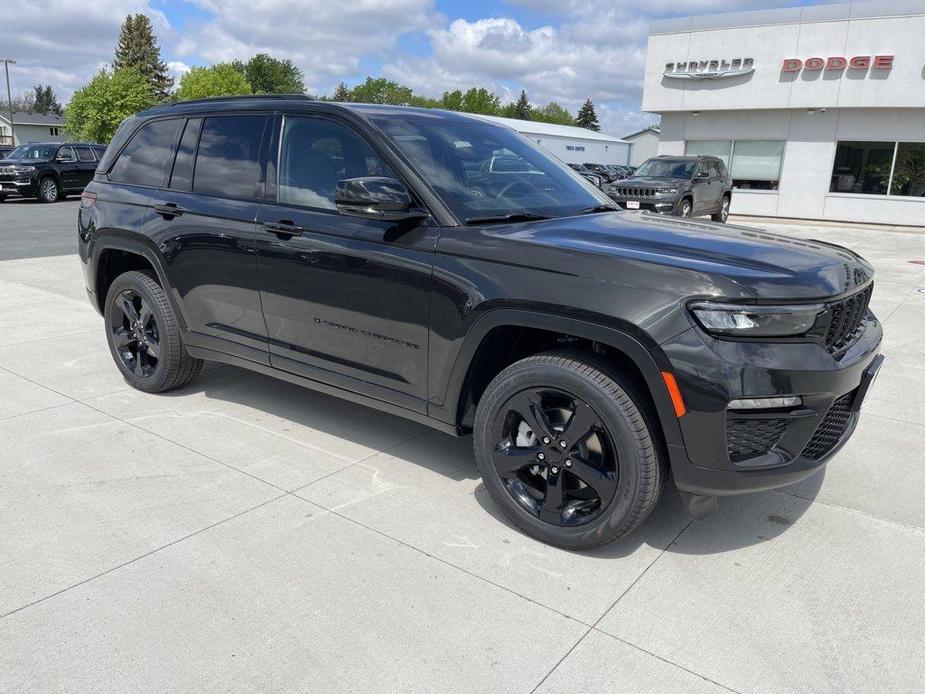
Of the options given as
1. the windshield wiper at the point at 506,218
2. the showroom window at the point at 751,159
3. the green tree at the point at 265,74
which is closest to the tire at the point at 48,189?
the showroom window at the point at 751,159

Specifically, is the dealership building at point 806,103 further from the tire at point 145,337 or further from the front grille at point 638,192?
the tire at point 145,337

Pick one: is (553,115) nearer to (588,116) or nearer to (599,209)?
(588,116)

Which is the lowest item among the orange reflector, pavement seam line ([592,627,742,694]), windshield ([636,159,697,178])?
pavement seam line ([592,627,742,694])

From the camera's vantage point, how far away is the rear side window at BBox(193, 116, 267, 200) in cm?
419

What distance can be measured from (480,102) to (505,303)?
135m

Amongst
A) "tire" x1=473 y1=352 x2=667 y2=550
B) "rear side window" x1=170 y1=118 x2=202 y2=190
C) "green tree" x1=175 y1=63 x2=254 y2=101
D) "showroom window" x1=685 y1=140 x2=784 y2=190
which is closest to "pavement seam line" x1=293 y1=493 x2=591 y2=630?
"tire" x1=473 y1=352 x2=667 y2=550

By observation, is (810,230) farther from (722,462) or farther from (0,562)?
(0,562)

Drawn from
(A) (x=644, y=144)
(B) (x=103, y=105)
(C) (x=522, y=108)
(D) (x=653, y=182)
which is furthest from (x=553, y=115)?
(D) (x=653, y=182)

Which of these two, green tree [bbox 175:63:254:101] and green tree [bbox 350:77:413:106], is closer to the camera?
green tree [bbox 175:63:254:101]

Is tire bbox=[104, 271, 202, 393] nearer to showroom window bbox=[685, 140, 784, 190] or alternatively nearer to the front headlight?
the front headlight

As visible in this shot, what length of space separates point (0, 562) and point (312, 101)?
8.61ft

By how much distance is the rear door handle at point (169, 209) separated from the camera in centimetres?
450

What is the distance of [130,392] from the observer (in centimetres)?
519

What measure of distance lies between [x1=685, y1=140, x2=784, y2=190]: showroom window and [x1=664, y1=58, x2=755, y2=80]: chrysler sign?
6.75 feet
